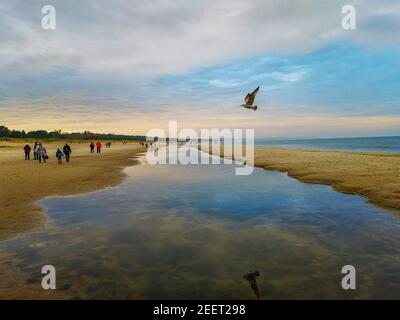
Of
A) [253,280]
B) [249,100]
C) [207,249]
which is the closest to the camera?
[253,280]

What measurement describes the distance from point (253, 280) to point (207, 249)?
216 centimetres

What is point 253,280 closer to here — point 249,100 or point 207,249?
point 207,249

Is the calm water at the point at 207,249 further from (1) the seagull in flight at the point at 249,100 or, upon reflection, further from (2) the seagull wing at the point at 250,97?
(2) the seagull wing at the point at 250,97

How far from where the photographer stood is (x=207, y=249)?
8594 mm

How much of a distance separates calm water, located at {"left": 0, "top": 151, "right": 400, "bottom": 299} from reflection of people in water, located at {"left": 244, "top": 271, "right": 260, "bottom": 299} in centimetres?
10

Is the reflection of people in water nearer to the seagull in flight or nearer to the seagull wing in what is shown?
the seagull in flight

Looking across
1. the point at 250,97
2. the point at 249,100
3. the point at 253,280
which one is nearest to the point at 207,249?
the point at 253,280

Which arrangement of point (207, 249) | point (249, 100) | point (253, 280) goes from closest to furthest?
1. point (253, 280)
2. point (207, 249)
3. point (249, 100)

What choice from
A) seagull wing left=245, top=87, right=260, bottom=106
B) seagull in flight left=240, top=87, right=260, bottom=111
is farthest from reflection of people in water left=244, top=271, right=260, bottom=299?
seagull wing left=245, top=87, right=260, bottom=106

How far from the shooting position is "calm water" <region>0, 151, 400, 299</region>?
6.32m

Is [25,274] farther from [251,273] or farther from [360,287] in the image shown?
[360,287]

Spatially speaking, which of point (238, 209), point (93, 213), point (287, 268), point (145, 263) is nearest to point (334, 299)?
point (287, 268)

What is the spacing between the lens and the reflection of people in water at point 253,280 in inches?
243
